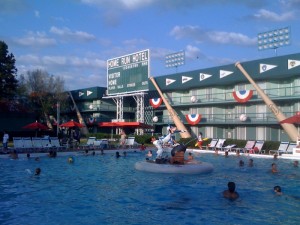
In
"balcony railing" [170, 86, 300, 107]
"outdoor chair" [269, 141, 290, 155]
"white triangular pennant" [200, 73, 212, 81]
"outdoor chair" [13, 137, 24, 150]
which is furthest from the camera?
"white triangular pennant" [200, 73, 212, 81]

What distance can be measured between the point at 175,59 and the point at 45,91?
2164 centimetres

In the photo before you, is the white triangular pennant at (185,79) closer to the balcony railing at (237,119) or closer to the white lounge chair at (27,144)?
the balcony railing at (237,119)

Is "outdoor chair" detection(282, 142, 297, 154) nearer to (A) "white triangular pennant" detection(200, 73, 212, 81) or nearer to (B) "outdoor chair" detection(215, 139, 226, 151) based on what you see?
(B) "outdoor chair" detection(215, 139, 226, 151)

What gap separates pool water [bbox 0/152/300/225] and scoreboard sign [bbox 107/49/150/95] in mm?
26817

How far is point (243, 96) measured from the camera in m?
36.6

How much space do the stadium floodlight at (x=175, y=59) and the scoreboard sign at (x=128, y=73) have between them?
29.7 feet

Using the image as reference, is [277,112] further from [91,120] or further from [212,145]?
[91,120]

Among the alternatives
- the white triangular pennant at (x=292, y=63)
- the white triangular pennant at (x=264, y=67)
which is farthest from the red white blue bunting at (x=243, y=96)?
the white triangular pennant at (x=292, y=63)

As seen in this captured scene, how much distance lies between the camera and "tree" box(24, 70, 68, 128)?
56844mm

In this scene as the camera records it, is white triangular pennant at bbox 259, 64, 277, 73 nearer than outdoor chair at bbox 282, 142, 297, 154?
No

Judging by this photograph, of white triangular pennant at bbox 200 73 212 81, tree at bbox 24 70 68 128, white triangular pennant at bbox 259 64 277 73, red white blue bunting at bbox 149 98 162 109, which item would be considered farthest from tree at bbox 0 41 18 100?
white triangular pennant at bbox 259 64 277 73

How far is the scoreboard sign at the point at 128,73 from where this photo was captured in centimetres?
4525

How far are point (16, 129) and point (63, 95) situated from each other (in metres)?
13.6

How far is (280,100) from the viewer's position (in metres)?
35.3
